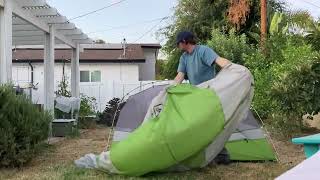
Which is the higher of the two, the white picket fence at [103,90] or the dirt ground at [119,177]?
the white picket fence at [103,90]

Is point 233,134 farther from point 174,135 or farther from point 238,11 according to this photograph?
point 238,11

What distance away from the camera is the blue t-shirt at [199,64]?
642 cm

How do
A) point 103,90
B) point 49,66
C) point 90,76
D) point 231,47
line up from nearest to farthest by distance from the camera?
1. point 49,66
2. point 103,90
3. point 231,47
4. point 90,76

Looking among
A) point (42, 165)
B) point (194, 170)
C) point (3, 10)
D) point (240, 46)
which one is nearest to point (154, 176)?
point (194, 170)

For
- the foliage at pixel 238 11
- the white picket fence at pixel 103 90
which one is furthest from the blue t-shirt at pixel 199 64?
the foliage at pixel 238 11

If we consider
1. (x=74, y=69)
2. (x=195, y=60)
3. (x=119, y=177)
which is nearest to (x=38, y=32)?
(x=74, y=69)

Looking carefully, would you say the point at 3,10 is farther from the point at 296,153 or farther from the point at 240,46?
the point at 240,46

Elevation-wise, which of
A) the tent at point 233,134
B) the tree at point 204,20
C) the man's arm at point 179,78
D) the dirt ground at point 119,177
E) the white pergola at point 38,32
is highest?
the tree at point 204,20

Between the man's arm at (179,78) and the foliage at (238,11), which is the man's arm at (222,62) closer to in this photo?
the man's arm at (179,78)

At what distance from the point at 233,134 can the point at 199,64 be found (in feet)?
4.94

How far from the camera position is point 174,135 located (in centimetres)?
557

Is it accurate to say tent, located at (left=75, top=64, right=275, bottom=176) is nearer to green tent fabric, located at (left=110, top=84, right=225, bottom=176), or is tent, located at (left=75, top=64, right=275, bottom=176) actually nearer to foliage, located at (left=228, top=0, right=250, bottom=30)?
green tent fabric, located at (left=110, top=84, right=225, bottom=176)

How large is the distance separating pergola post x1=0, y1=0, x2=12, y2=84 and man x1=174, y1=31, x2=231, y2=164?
10.4ft

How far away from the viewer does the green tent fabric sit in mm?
5578
